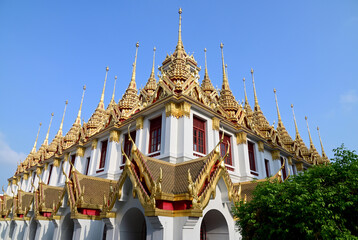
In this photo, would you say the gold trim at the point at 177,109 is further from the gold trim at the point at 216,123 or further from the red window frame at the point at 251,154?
the red window frame at the point at 251,154

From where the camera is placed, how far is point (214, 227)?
9.34m

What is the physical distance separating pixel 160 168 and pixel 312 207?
4645 millimetres

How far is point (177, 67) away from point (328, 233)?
1290cm

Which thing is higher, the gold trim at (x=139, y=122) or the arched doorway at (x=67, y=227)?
the gold trim at (x=139, y=122)

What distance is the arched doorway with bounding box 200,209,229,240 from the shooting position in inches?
353

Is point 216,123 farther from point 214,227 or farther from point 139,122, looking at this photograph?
point 214,227

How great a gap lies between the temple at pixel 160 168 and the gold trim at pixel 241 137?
0.07 m

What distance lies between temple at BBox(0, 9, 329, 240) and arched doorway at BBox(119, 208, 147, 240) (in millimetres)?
37

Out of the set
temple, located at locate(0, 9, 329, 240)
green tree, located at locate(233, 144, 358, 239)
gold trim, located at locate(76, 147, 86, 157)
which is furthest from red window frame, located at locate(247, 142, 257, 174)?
gold trim, located at locate(76, 147, 86, 157)

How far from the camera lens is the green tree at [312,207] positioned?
596 centimetres

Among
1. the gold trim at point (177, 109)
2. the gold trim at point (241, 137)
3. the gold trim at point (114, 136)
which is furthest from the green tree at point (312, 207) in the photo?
the gold trim at point (114, 136)

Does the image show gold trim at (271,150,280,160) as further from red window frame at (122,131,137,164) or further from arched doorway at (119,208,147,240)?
arched doorway at (119,208,147,240)

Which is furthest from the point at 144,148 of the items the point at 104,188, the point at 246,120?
the point at 246,120

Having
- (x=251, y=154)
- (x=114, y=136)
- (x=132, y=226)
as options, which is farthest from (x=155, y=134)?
(x=251, y=154)
